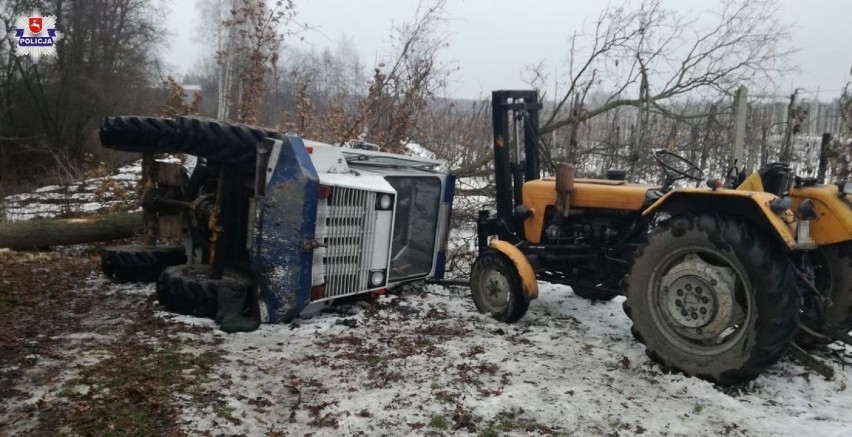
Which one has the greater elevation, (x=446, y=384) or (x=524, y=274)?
(x=524, y=274)

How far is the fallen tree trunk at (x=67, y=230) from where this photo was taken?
7.32 metres

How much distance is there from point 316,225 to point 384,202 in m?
0.78

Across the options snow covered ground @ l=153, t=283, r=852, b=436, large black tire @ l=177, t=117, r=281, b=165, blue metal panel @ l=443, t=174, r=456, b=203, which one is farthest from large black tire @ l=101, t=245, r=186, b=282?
blue metal panel @ l=443, t=174, r=456, b=203

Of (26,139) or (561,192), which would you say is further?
(26,139)

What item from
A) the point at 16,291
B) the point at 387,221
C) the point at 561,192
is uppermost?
the point at 561,192

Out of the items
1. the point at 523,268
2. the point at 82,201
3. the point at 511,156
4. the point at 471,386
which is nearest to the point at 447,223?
the point at 511,156

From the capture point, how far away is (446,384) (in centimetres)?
363

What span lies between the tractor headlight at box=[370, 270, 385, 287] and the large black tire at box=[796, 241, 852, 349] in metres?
3.24

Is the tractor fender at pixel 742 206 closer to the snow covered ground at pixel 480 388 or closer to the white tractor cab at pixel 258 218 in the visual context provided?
the snow covered ground at pixel 480 388

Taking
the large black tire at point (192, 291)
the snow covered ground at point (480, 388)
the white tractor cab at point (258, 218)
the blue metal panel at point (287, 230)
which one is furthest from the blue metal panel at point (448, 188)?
the large black tire at point (192, 291)

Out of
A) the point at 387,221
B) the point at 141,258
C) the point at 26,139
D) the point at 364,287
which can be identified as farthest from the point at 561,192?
the point at 26,139

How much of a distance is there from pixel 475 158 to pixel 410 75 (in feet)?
5.96

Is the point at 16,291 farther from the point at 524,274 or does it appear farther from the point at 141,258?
the point at 524,274

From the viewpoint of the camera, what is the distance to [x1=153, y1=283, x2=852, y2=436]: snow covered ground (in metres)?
3.11
